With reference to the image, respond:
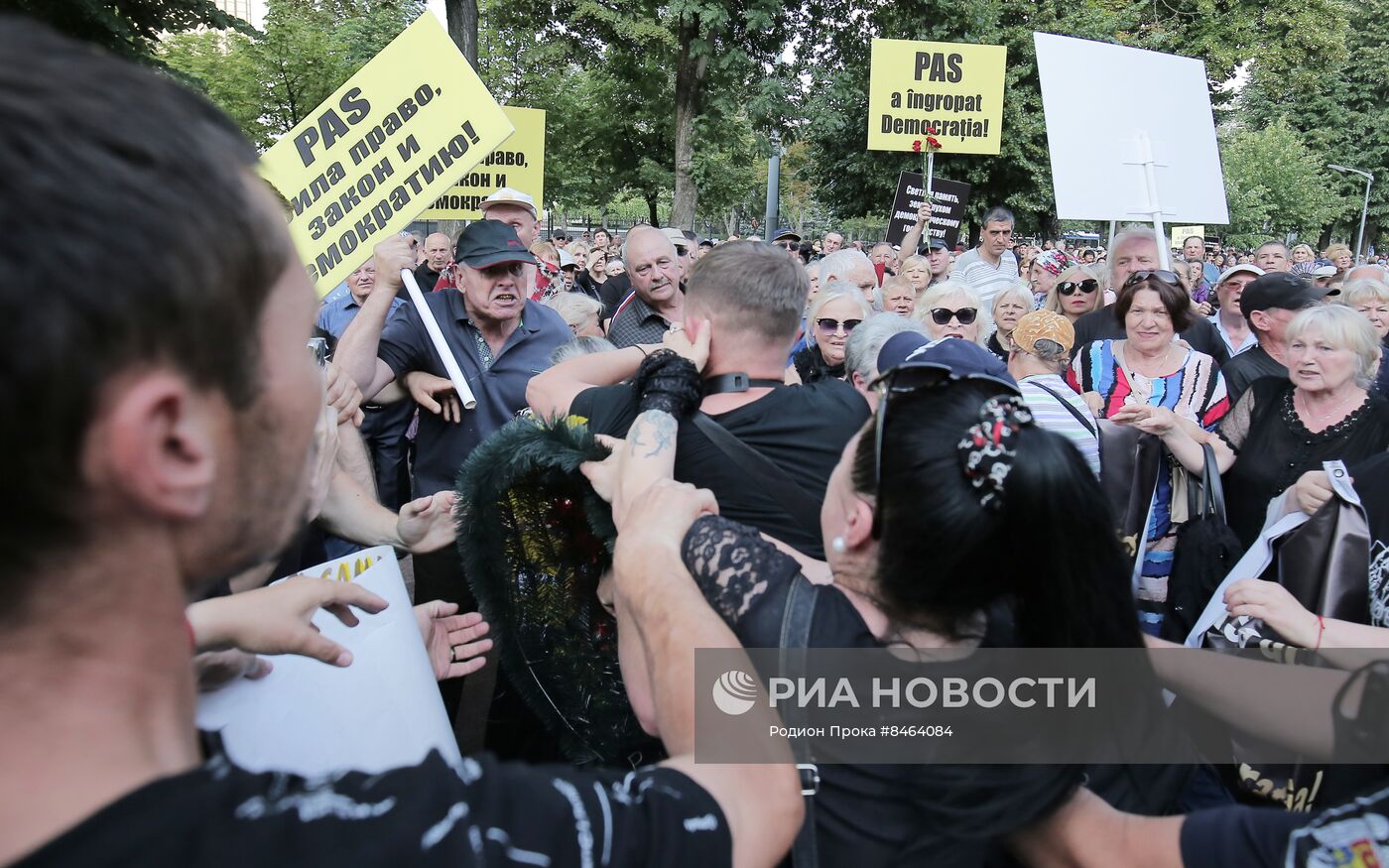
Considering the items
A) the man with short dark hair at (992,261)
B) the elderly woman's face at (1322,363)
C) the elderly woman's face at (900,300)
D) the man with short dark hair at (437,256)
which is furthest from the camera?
the man with short dark hair at (992,261)

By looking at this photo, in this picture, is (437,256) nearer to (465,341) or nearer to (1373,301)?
(465,341)

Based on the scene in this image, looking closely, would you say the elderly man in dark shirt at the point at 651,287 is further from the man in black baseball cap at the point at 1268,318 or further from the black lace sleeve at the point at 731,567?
the black lace sleeve at the point at 731,567

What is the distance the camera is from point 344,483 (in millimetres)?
2742

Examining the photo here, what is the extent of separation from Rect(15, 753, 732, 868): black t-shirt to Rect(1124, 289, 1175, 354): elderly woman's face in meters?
4.24

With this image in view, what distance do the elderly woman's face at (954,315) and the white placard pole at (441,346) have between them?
244cm

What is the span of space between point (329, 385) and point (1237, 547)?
333cm

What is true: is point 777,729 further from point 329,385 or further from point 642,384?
point 329,385

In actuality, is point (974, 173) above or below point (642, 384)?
above

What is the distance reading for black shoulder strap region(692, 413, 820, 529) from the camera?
2.11 metres

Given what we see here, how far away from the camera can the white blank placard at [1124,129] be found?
6168 millimetres

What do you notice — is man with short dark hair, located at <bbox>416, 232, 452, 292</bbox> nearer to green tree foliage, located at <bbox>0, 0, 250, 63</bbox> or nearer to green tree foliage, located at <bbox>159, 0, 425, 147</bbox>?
green tree foliage, located at <bbox>0, 0, 250, 63</bbox>

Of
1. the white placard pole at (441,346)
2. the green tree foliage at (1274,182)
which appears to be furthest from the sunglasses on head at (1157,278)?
the green tree foliage at (1274,182)

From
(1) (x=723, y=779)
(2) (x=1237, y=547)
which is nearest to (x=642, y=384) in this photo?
(1) (x=723, y=779)

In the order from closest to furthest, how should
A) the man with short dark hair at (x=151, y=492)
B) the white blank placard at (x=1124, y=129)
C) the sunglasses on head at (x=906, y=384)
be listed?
the man with short dark hair at (x=151, y=492) → the sunglasses on head at (x=906, y=384) → the white blank placard at (x=1124, y=129)
